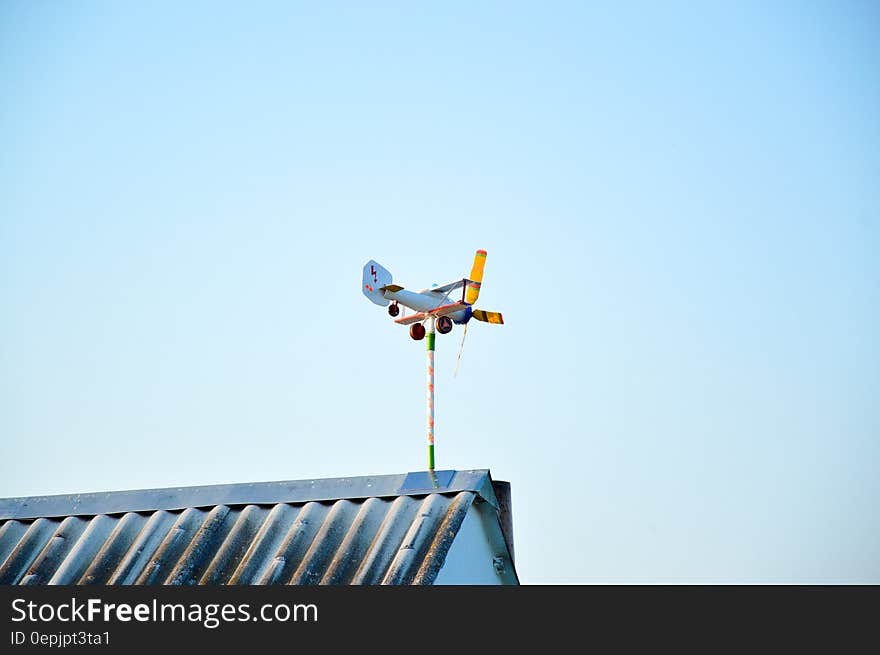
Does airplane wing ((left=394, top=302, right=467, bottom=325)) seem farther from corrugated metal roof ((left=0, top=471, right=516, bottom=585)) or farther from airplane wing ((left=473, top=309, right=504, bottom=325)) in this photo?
corrugated metal roof ((left=0, top=471, right=516, bottom=585))

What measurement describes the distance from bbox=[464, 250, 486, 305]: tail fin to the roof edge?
16.5ft

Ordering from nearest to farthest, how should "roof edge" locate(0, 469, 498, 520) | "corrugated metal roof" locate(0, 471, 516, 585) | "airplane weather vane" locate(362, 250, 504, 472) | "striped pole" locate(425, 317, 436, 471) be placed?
1. "corrugated metal roof" locate(0, 471, 516, 585)
2. "roof edge" locate(0, 469, 498, 520)
3. "striped pole" locate(425, 317, 436, 471)
4. "airplane weather vane" locate(362, 250, 504, 472)

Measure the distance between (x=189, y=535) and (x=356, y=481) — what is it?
1.83 m

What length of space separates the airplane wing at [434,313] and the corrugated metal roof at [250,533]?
4269mm

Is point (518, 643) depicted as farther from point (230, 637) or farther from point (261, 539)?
point (261, 539)

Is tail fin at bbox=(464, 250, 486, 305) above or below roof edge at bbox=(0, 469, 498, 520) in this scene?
above

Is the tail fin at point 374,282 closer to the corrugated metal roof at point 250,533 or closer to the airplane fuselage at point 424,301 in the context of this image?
the airplane fuselage at point 424,301

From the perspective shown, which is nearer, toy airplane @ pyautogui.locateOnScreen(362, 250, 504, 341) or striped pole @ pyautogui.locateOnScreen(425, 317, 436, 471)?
striped pole @ pyautogui.locateOnScreen(425, 317, 436, 471)

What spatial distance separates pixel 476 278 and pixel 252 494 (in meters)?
5.88

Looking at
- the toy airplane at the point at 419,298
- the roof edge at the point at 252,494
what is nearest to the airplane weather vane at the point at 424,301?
the toy airplane at the point at 419,298

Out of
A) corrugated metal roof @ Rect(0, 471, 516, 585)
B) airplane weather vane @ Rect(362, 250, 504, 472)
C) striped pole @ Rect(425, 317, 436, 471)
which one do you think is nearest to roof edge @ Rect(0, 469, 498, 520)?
corrugated metal roof @ Rect(0, 471, 516, 585)

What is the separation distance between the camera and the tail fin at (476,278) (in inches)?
739

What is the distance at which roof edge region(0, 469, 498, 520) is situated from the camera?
45.1 ft

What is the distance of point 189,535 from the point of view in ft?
46.1
